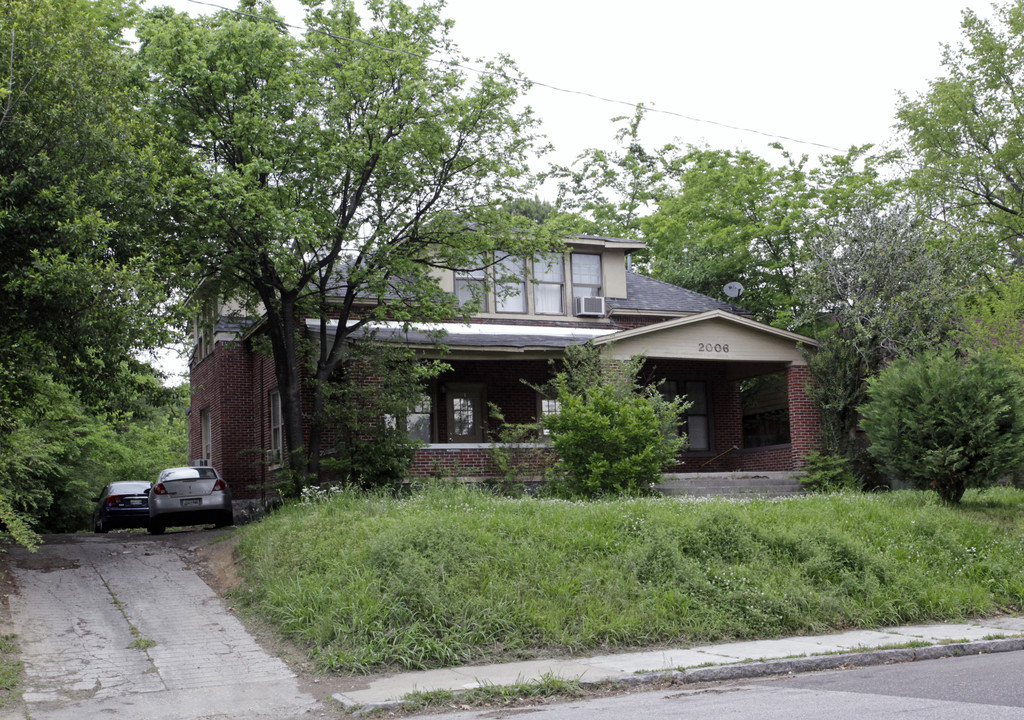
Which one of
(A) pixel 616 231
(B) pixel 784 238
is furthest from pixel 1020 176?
(A) pixel 616 231

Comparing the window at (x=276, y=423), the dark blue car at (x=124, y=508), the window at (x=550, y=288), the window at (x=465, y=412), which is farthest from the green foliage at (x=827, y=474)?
the dark blue car at (x=124, y=508)

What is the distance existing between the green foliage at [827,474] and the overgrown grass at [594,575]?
5.79 meters

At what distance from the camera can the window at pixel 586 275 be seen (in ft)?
77.1

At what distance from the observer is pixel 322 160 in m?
16.1

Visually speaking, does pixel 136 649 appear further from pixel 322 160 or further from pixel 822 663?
pixel 322 160

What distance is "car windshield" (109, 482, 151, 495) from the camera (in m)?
22.4

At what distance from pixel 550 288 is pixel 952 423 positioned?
10.8 metres

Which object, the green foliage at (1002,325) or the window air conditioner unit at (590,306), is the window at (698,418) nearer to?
the window air conditioner unit at (590,306)

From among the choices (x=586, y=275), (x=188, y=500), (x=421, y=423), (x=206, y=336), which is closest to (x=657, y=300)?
(x=586, y=275)

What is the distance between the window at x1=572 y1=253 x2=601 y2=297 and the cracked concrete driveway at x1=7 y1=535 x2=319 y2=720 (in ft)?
40.8

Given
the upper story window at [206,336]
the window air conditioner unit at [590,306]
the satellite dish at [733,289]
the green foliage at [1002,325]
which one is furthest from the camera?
the satellite dish at [733,289]

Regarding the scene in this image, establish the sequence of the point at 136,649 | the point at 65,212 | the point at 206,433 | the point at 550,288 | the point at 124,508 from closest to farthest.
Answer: the point at 136,649 < the point at 65,212 < the point at 124,508 < the point at 550,288 < the point at 206,433

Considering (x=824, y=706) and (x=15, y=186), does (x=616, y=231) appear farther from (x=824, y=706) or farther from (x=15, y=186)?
(x=824, y=706)

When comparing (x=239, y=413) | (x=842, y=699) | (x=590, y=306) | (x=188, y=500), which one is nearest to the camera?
(x=842, y=699)
